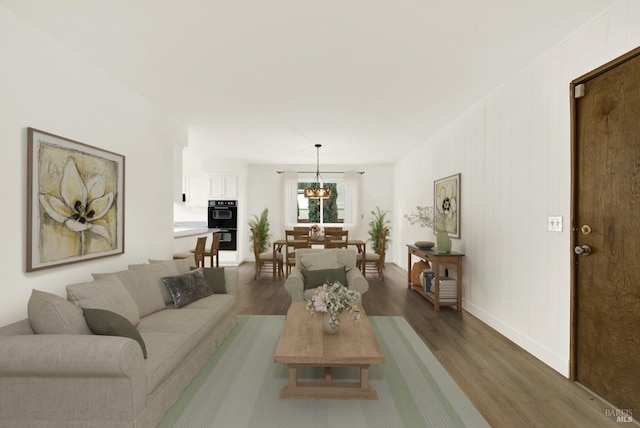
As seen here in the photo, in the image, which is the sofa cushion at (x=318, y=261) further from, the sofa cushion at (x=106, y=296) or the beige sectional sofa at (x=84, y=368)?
the sofa cushion at (x=106, y=296)

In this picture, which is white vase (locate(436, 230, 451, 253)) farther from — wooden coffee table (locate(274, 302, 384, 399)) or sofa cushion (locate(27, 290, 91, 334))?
sofa cushion (locate(27, 290, 91, 334))

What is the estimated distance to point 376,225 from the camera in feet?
29.4

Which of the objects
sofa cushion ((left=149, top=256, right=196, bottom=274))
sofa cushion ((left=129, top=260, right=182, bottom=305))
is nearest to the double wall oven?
sofa cushion ((left=149, top=256, right=196, bottom=274))

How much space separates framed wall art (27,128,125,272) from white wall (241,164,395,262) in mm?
5476

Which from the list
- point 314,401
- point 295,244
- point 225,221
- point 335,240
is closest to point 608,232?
point 314,401

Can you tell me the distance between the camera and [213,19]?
2449 mm

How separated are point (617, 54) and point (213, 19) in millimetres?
2808

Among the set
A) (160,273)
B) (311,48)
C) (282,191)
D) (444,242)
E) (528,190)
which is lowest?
(160,273)

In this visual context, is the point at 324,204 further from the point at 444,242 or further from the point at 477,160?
the point at 477,160

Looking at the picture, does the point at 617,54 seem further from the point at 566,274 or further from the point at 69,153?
the point at 69,153

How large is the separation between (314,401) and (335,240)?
4.46 metres

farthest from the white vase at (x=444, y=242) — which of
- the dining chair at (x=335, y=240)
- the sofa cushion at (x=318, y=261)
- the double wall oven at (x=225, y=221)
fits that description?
the double wall oven at (x=225, y=221)

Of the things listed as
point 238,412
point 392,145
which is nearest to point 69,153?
point 238,412

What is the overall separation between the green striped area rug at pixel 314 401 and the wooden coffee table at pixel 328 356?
61 millimetres
